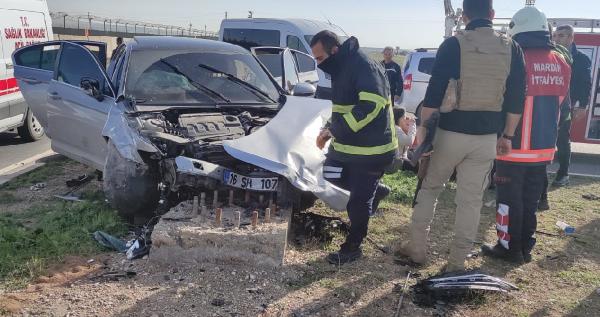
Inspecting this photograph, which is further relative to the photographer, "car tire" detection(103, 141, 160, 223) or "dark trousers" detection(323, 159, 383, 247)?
"car tire" detection(103, 141, 160, 223)

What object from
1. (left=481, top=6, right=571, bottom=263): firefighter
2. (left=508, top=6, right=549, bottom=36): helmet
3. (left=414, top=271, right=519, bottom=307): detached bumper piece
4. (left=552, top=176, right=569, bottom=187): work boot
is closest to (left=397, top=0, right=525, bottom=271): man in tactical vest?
(left=414, top=271, right=519, bottom=307): detached bumper piece

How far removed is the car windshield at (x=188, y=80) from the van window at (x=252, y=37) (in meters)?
6.18

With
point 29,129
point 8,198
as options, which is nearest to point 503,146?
point 8,198

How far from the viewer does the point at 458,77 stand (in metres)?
3.50

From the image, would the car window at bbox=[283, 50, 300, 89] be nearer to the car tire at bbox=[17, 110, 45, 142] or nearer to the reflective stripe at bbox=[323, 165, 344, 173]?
the reflective stripe at bbox=[323, 165, 344, 173]

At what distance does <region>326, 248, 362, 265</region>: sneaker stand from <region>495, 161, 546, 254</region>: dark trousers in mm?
1266

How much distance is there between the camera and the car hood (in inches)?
149

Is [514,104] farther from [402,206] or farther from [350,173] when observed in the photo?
[402,206]

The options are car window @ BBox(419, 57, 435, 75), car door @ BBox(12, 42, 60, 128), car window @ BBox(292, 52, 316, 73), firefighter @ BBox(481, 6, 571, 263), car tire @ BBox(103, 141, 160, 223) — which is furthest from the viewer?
car window @ BBox(419, 57, 435, 75)

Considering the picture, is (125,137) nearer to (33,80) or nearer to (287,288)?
(287,288)

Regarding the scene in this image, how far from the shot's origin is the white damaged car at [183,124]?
393cm

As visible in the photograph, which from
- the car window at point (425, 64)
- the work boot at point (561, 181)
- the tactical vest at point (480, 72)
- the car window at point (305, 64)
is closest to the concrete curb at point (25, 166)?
the car window at point (305, 64)

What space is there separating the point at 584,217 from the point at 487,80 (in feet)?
9.89

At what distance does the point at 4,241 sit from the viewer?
13.4 feet
